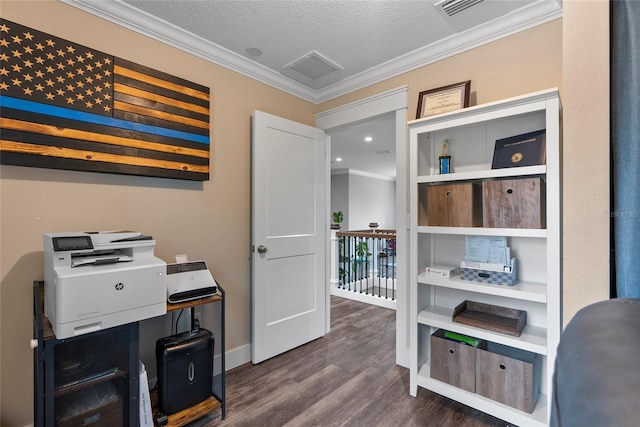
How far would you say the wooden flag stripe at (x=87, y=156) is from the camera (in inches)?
60.7

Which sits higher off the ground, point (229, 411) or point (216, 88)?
point (216, 88)

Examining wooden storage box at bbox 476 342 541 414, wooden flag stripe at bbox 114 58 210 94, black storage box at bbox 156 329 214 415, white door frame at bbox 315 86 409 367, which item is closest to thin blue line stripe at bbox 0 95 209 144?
wooden flag stripe at bbox 114 58 210 94

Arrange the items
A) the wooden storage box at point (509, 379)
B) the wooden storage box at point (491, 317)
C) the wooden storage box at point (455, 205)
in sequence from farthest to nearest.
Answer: the wooden storage box at point (455, 205) < the wooden storage box at point (491, 317) < the wooden storage box at point (509, 379)

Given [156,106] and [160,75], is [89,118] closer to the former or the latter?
[156,106]

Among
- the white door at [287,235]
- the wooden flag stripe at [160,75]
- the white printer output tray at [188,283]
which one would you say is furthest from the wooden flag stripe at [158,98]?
the white printer output tray at [188,283]

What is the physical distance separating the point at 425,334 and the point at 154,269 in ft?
6.32

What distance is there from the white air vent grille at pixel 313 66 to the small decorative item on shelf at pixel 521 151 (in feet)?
4.87

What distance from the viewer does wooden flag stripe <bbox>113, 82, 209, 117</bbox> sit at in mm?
1886

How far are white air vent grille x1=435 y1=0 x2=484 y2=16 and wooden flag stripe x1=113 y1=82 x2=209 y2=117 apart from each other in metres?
1.75

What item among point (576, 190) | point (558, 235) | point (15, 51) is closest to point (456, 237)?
point (558, 235)

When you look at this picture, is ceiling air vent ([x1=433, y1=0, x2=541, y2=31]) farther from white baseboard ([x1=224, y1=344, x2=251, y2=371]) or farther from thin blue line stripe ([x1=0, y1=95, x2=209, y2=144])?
white baseboard ([x1=224, y1=344, x2=251, y2=371])

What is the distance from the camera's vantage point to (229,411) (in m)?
1.93

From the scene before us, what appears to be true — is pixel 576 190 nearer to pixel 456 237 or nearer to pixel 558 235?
pixel 558 235

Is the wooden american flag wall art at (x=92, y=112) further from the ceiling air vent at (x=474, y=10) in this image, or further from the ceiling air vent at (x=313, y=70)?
the ceiling air vent at (x=474, y=10)
